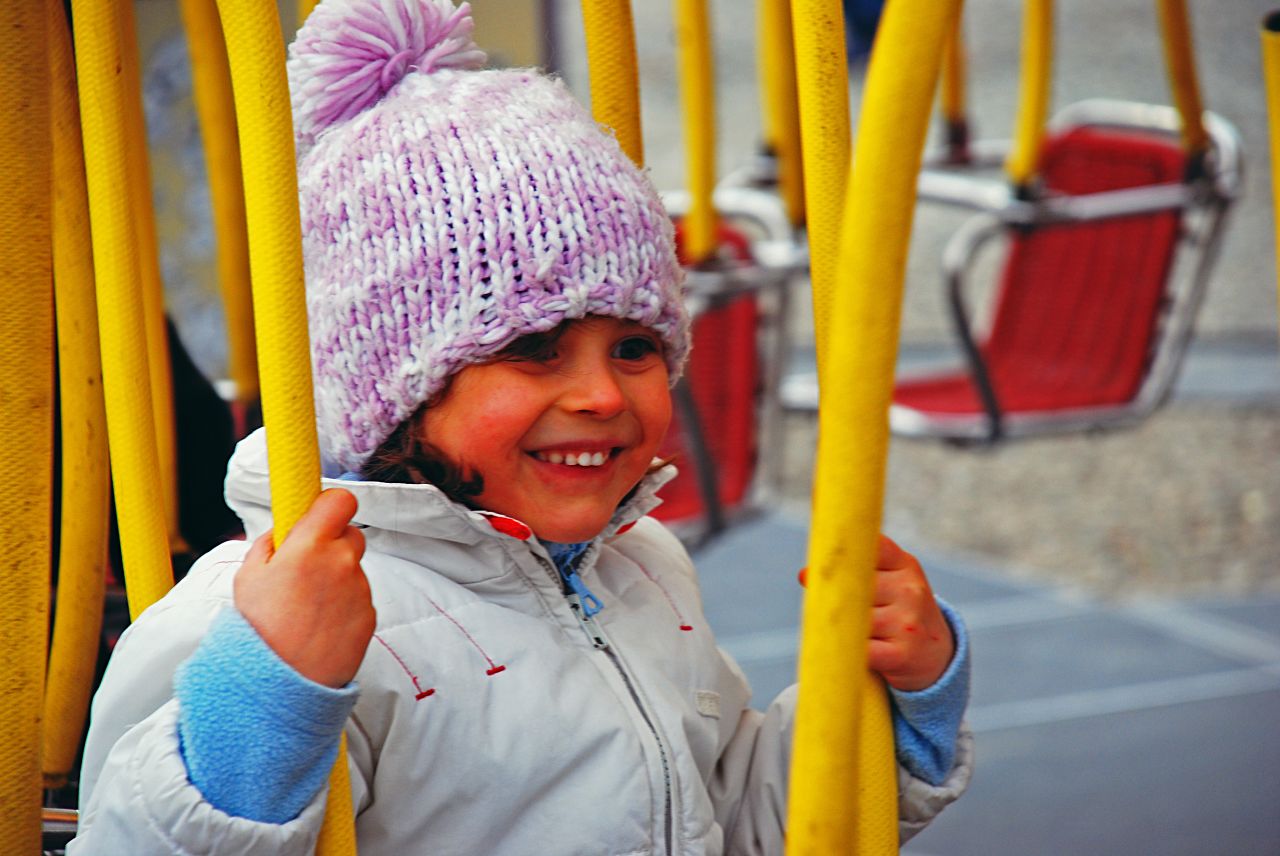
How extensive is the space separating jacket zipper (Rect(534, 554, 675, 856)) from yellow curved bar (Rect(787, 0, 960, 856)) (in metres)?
0.19

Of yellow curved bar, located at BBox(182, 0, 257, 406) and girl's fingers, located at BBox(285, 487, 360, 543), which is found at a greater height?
yellow curved bar, located at BBox(182, 0, 257, 406)

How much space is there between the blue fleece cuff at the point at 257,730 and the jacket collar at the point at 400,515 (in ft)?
0.48

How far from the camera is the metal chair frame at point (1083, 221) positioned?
1794 millimetres

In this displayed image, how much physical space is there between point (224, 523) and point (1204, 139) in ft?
4.18

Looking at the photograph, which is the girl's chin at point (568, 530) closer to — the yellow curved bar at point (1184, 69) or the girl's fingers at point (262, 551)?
the girl's fingers at point (262, 551)

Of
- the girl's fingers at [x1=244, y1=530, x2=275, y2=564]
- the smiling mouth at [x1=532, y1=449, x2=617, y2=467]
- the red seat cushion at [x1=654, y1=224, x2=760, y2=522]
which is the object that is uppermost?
the girl's fingers at [x1=244, y1=530, x2=275, y2=564]

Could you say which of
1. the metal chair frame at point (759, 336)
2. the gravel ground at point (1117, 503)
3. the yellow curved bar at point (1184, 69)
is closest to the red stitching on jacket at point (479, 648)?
the metal chair frame at point (759, 336)

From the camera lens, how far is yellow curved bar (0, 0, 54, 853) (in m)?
0.63

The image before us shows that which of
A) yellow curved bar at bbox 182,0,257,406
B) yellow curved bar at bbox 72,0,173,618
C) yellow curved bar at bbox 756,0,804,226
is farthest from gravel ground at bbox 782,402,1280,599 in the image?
yellow curved bar at bbox 72,0,173,618

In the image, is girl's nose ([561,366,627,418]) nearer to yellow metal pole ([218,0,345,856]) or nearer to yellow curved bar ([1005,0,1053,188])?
yellow metal pole ([218,0,345,856])

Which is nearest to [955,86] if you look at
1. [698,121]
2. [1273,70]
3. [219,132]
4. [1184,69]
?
[1184,69]

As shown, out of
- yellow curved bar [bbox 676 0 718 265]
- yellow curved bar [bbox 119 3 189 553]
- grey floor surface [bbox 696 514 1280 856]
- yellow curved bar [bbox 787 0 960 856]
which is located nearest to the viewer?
yellow curved bar [bbox 787 0 960 856]

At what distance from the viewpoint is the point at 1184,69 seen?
156 cm

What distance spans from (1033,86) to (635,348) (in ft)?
3.66
